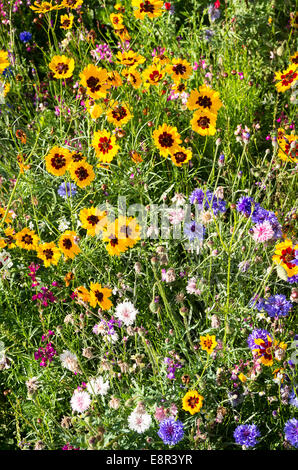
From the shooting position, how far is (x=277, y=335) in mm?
2217

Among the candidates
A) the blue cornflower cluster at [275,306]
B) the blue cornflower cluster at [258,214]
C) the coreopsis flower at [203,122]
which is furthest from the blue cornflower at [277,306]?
the coreopsis flower at [203,122]

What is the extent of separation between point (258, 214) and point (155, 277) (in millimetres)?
749

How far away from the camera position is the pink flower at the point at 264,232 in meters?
2.03

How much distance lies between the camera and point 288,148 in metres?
2.46

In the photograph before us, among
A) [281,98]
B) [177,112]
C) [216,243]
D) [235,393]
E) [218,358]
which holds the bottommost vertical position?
[235,393]

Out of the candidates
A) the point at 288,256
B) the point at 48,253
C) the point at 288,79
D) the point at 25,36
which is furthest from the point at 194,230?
the point at 25,36

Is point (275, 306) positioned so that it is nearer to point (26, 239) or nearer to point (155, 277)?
point (155, 277)

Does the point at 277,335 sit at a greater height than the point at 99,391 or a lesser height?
greater

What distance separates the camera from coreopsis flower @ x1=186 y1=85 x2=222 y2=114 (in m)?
2.41

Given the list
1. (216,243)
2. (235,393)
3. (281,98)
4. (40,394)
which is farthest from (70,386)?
(281,98)

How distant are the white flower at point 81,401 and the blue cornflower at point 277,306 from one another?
2.88ft

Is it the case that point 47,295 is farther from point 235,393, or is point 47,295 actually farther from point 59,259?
point 235,393

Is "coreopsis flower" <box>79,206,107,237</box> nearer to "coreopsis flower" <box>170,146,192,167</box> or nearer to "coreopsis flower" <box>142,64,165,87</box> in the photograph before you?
"coreopsis flower" <box>170,146,192,167</box>
